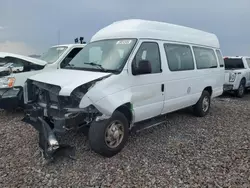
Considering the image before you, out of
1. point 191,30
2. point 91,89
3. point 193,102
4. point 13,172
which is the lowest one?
point 13,172

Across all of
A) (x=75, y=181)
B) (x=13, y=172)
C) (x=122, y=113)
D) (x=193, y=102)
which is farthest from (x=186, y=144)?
(x=13, y=172)

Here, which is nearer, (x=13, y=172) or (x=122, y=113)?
(x=13, y=172)

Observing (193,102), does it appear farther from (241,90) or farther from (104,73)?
(241,90)

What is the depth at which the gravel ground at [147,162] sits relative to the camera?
12.1ft

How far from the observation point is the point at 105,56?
488 centimetres

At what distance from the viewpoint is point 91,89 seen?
12.9 feet

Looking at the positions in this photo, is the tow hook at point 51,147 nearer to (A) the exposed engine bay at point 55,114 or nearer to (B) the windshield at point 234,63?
(A) the exposed engine bay at point 55,114

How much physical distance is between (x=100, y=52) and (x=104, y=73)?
896 millimetres

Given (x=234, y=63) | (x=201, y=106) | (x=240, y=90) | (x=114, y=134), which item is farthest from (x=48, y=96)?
(x=234, y=63)

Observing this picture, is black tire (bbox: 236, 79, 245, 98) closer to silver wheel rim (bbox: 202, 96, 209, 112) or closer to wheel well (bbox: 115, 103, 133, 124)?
silver wheel rim (bbox: 202, 96, 209, 112)

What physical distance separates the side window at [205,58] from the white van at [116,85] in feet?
0.83

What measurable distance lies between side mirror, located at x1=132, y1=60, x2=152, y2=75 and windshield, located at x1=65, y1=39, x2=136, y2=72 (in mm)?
257

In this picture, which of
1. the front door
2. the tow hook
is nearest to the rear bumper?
the tow hook

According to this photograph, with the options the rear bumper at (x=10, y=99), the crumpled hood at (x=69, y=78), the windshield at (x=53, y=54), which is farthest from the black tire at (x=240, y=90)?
the rear bumper at (x=10, y=99)
